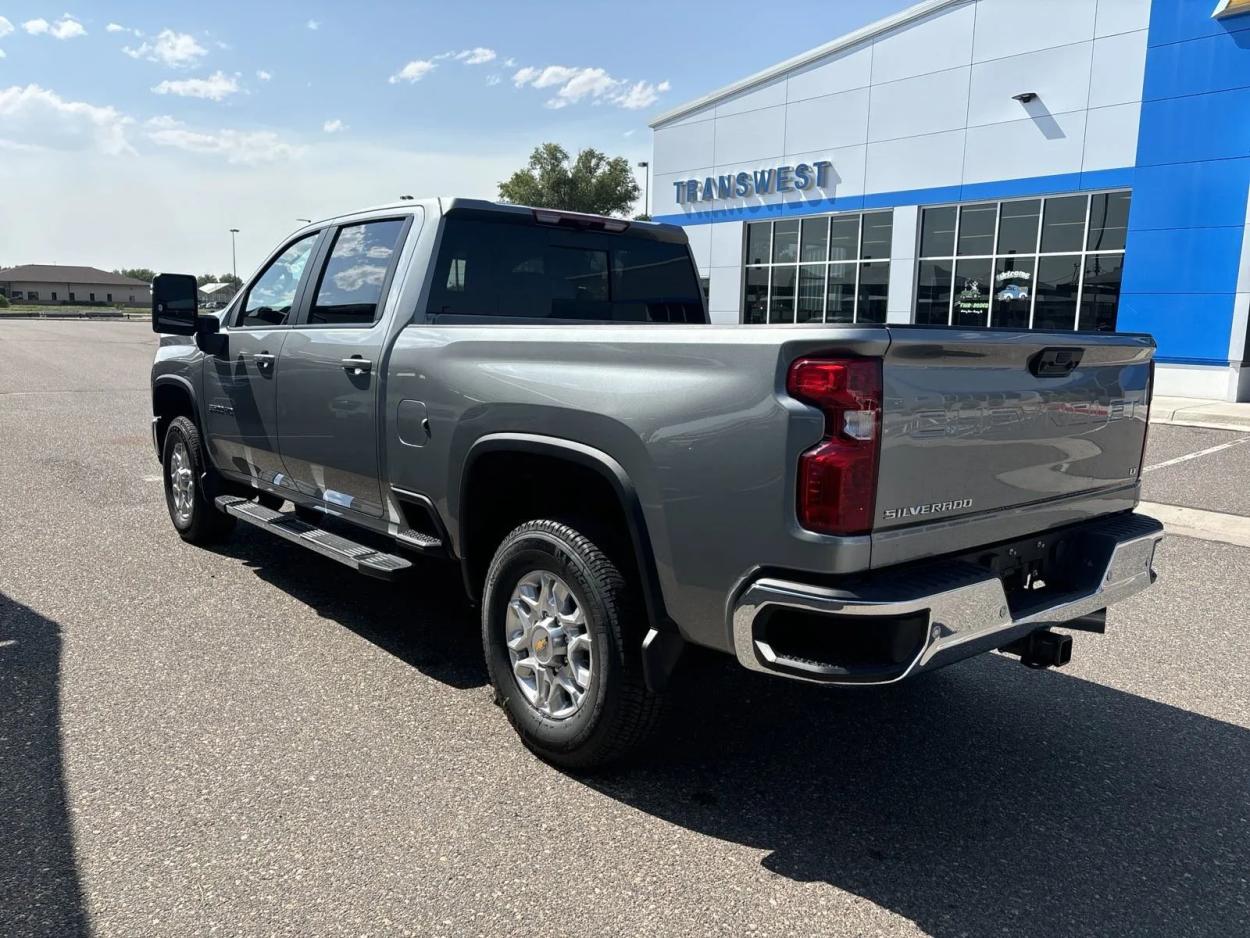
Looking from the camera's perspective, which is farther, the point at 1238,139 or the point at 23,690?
the point at 1238,139

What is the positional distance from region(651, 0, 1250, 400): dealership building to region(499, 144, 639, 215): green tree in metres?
44.5

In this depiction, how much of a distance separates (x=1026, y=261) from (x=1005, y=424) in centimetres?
1916

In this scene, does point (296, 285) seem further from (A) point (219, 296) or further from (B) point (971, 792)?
(A) point (219, 296)

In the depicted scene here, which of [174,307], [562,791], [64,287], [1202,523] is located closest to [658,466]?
[562,791]

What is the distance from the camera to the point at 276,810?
3076 millimetres

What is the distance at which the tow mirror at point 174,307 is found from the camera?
5.38m

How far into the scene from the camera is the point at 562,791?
3.25m

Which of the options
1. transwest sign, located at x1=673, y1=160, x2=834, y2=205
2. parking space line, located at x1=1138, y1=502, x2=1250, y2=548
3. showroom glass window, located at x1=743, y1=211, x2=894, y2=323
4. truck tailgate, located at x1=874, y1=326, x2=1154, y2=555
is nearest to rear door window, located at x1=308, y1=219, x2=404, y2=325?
truck tailgate, located at x1=874, y1=326, x2=1154, y2=555

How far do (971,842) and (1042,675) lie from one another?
1619mm

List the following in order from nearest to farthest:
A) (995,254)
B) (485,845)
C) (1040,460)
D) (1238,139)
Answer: (485,845)
(1040,460)
(1238,139)
(995,254)

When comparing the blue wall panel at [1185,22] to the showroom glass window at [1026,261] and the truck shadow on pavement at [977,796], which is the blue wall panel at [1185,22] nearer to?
the showroom glass window at [1026,261]

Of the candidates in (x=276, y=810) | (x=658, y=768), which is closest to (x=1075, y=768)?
(x=658, y=768)

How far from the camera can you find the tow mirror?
538 centimetres

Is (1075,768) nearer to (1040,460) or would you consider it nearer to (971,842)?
(971,842)
